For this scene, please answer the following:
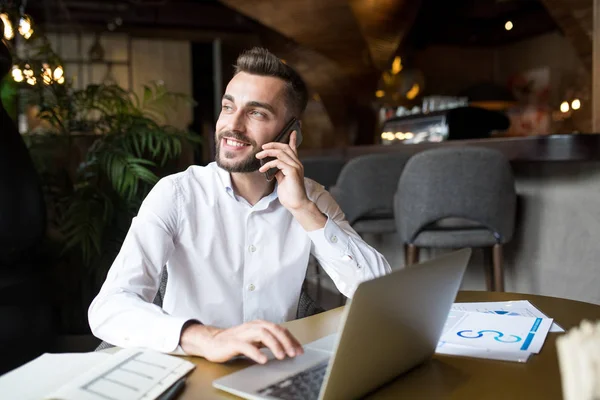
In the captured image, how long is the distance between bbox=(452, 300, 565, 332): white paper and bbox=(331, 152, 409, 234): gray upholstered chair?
7.24 ft

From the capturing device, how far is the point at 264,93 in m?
1.59

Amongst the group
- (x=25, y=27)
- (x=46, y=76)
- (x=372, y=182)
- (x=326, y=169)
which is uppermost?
(x=25, y=27)

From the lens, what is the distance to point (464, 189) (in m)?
2.83

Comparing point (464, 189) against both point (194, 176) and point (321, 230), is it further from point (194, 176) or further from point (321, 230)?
point (194, 176)

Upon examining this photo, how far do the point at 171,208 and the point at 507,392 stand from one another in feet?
3.19

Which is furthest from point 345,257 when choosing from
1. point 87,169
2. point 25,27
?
point 25,27

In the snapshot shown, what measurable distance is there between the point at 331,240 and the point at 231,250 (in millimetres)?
279

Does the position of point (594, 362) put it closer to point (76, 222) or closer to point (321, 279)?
point (76, 222)

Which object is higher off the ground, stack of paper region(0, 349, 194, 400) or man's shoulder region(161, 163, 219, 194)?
man's shoulder region(161, 163, 219, 194)

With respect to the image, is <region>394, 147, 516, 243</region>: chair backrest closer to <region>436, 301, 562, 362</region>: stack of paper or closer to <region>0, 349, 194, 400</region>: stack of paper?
<region>436, 301, 562, 362</region>: stack of paper

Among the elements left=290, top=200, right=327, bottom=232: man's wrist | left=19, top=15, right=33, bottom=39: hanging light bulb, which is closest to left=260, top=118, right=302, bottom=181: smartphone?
left=290, top=200, right=327, bottom=232: man's wrist

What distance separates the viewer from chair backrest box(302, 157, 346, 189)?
15.0 ft

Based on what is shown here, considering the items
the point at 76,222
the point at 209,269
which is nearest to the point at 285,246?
the point at 209,269

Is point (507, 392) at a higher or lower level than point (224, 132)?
lower
